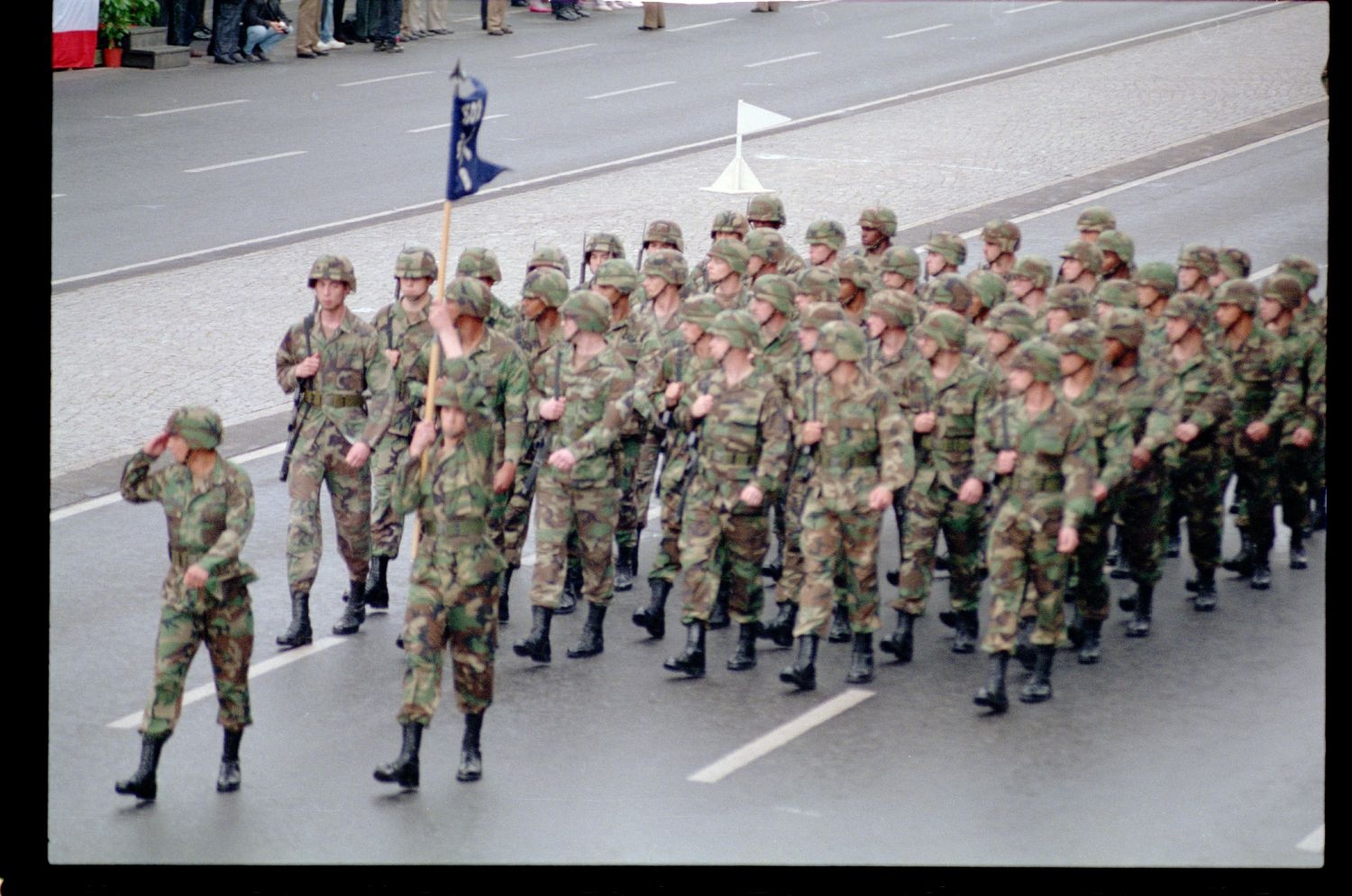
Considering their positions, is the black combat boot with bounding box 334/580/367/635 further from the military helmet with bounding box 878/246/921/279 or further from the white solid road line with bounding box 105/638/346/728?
the military helmet with bounding box 878/246/921/279

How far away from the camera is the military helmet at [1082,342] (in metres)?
11.5

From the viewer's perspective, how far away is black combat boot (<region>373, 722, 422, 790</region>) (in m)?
10.5

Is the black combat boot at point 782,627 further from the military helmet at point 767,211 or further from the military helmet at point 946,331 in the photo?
the military helmet at point 767,211

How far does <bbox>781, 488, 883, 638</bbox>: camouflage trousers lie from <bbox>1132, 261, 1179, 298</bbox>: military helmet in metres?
2.49

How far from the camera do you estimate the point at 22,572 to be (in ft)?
35.7

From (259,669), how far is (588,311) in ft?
8.50

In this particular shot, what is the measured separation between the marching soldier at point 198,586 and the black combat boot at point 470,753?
1024 millimetres

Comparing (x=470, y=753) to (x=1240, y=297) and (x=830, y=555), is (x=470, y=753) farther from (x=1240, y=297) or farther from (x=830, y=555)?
(x=1240, y=297)

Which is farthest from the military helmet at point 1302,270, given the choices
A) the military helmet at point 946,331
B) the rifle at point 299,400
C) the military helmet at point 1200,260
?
the rifle at point 299,400

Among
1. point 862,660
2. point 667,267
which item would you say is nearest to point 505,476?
point 862,660

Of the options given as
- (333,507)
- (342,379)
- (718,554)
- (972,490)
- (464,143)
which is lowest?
(718,554)

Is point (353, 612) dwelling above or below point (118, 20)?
below

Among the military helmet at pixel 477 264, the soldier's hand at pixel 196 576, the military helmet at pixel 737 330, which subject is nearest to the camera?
the soldier's hand at pixel 196 576

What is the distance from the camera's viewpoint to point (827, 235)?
14.6 m
